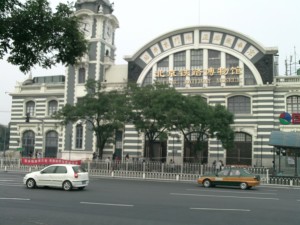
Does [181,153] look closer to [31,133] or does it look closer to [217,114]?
[217,114]

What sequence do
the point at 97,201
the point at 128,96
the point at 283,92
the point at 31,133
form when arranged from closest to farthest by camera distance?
the point at 97,201 → the point at 128,96 → the point at 283,92 → the point at 31,133

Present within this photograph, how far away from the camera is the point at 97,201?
14906 millimetres

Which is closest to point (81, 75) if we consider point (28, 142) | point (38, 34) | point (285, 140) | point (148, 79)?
point (148, 79)

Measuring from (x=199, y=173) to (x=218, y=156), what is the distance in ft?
35.6

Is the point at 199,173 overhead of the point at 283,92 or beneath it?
beneath

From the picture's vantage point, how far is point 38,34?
9.16 meters

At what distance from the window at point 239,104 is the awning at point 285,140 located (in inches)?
412

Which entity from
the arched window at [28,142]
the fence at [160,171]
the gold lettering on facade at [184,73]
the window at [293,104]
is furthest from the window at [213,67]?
the arched window at [28,142]

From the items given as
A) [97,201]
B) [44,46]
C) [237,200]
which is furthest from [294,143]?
[44,46]

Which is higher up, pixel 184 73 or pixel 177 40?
pixel 177 40

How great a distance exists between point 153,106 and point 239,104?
1332cm

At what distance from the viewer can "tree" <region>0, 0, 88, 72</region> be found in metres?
8.83

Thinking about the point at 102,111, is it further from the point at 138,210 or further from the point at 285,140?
the point at 138,210

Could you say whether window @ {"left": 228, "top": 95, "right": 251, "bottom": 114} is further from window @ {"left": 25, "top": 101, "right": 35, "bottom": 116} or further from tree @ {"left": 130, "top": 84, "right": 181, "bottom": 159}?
window @ {"left": 25, "top": 101, "right": 35, "bottom": 116}
